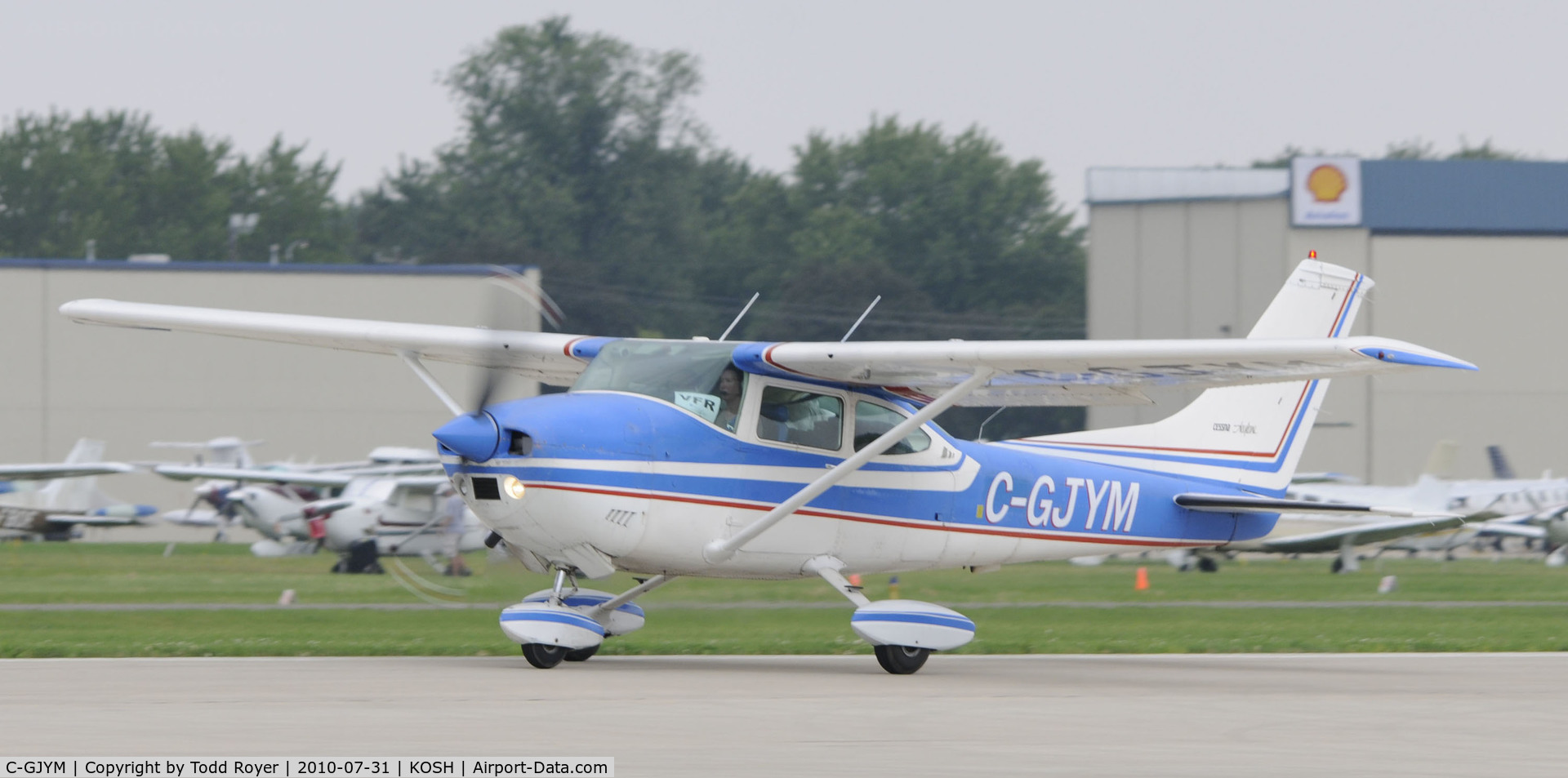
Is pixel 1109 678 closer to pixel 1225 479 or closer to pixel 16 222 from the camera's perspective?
pixel 1225 479

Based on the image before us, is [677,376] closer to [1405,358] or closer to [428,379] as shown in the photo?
[428,379]

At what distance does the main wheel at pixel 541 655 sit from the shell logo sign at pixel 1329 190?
44780 millimetres

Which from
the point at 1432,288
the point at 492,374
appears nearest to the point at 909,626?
the point at 492,374

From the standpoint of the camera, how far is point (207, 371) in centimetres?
4647

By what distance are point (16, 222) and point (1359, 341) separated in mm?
78881

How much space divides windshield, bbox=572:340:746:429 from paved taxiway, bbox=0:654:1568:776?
73.4 inches

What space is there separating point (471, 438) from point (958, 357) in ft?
10.9

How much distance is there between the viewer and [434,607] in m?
20.7

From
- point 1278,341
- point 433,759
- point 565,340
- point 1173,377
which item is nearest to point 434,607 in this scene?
point 565,340

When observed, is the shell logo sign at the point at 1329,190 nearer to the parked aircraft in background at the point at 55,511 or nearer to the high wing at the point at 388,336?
the parked aircraft in background at the point at 55,511

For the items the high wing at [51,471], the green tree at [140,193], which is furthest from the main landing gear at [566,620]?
the green tree at [140,193]

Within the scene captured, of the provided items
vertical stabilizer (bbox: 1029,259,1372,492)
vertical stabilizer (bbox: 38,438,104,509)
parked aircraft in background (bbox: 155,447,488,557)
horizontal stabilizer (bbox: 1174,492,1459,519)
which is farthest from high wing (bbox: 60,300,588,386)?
vertical stabilizer (bbox: 38,438,104,509)

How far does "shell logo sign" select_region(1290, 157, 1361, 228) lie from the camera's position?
2094 inches

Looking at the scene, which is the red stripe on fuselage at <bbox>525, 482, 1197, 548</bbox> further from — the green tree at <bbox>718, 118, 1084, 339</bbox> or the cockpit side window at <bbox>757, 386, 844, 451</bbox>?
the green tree at <bbox>718, 118, 1084, 339</bbox>
